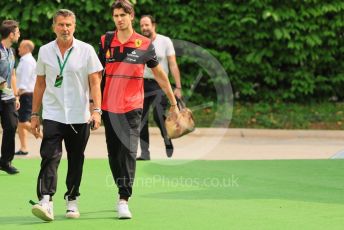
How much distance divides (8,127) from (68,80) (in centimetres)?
351

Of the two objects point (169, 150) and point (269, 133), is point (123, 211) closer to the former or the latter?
point (169, 150)

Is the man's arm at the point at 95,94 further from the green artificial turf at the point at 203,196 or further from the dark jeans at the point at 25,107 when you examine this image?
the dark jeans at the point at 25,107

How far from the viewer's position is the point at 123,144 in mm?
8656

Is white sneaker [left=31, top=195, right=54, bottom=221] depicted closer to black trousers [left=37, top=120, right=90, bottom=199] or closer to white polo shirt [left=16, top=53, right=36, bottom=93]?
black trousers [left=37, top=120, right=90, bottom=199]

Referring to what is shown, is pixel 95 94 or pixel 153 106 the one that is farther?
pixel 153 106

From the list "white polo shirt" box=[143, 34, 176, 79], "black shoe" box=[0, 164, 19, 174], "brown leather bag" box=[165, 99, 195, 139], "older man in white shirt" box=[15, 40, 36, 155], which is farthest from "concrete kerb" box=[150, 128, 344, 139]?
"black shoe" box=[0, 164, 19, 174]

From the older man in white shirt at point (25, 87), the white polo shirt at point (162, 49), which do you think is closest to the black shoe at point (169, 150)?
the white polo shirt at point (162, 49)

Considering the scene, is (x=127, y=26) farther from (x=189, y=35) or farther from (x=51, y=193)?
(x=189, y=35)

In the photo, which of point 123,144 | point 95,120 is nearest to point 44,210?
point 95,120

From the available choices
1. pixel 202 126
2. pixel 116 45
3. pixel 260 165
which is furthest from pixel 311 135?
pixel 116 45

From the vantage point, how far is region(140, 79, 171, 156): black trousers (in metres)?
13.1

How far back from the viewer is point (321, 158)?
549 inches

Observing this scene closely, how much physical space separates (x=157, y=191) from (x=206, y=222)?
2.11 metres

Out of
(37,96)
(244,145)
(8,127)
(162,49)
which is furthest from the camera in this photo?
(244,145)
